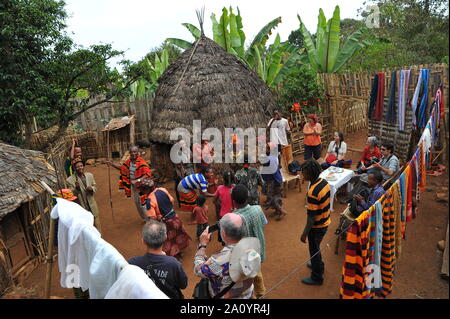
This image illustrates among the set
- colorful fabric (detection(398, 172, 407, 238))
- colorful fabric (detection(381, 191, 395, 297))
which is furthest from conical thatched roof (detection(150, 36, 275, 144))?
colorful fabric (detection(381, 191, 395, 297))

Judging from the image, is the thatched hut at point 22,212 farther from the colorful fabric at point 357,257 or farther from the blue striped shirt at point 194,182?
the colorful fabric at point 357,257

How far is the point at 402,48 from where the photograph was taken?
49.0 feet

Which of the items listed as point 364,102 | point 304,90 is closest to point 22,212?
point 304,90

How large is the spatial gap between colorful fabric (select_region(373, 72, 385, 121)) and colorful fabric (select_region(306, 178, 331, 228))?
6340 mm

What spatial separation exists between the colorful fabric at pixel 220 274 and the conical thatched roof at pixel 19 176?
3.52 meters

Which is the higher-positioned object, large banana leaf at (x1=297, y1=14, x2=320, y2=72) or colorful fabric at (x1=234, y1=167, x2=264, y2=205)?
large banana leaf at (x1=297, y1=14, x2=320, y2=72)

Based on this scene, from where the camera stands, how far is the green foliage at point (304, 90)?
11.2 meters

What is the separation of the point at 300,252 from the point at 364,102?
7464 millimetres

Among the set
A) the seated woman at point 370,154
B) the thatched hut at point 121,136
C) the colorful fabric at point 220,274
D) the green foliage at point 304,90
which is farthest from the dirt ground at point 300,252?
the thatched hut at point 121,136

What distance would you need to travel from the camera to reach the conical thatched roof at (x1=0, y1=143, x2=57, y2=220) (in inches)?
195

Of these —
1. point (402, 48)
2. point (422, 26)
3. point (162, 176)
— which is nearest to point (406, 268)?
point (162, 176)

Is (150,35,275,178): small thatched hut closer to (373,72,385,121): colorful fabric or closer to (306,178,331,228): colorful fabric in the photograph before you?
(373,72,385,121): colorful fabric

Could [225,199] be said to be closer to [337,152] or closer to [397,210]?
[397,210]
